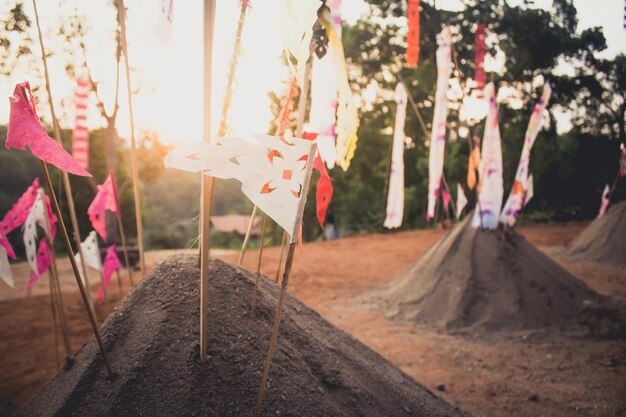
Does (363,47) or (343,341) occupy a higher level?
(363,47)

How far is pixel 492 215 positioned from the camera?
14.4 ft

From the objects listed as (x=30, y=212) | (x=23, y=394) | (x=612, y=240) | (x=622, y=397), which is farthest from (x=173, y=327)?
(x=612, y=240)

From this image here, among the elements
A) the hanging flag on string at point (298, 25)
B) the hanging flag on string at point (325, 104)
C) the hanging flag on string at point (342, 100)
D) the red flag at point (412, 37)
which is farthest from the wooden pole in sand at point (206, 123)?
the red flag at point (412, 37)

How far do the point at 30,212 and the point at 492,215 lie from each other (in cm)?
441

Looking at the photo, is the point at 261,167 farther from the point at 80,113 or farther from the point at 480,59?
the point at 480,59

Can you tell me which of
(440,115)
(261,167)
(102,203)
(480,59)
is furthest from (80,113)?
(480,59)

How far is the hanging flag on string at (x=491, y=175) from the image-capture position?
4.31 meters

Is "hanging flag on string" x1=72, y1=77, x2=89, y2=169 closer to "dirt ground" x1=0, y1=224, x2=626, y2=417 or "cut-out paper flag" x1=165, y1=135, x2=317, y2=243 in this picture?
"dirt ground" x1=0, y1=224, x2=626, y2=417

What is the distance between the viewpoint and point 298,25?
1.00 metres

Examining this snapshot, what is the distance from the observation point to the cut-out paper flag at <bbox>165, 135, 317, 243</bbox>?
85 cm

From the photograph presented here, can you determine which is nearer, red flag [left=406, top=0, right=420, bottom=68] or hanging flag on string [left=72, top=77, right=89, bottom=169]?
hanging flag on string [left=72, top=77, right=89, bottom=169]

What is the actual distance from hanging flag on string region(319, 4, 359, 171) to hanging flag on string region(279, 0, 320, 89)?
0.12m

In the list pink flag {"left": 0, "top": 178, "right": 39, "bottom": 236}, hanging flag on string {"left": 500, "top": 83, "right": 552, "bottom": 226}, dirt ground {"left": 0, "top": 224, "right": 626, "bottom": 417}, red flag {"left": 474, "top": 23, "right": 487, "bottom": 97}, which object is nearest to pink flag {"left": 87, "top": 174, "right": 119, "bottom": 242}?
pink flag {"left": 0, "top": 178, "right": 39, "bottom": 236}

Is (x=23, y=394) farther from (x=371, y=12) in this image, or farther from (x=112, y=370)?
(x=371, y=12)
